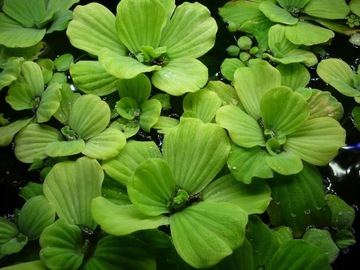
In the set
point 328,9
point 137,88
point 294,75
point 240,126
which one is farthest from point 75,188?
point 328,9

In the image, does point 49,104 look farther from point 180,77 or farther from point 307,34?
point 307,34

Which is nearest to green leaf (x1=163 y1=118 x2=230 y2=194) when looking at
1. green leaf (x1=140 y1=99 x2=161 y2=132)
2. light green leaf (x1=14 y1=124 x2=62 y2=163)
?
green leaf (x1=140 y1=99 x2=161 y2=132)

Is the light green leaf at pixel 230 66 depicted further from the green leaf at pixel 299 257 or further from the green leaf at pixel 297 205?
the green leaf at pixel 299 257

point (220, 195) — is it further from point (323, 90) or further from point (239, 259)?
point (323, 90)

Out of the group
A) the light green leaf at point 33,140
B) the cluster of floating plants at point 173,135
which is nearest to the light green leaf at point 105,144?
the cluster of floating plants at point 173,135

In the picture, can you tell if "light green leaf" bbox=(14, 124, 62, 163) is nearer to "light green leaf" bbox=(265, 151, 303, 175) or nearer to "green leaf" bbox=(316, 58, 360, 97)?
"light green leaf" bbox=(265, 151, 303, 175)
